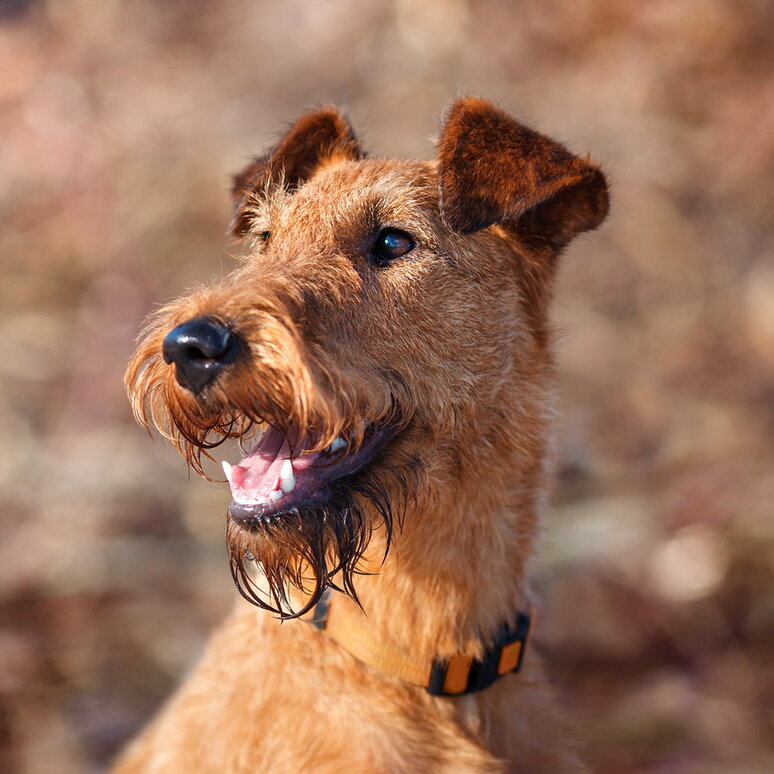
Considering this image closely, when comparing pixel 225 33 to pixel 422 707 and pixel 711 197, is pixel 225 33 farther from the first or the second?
pixel 422 707

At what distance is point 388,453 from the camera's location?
2424 millimetres

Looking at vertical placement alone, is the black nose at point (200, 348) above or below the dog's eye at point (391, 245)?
below

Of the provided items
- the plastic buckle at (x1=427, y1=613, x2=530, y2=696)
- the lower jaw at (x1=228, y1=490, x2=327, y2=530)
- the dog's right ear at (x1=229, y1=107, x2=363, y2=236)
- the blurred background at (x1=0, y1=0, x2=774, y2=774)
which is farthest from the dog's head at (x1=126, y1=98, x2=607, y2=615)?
the blurred background at (x1=0, y1=0, x2=774, y2=774)

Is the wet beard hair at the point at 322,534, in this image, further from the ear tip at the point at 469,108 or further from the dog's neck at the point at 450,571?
the ear tip at the point at 469,108

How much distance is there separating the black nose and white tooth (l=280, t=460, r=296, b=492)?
0.34 meters

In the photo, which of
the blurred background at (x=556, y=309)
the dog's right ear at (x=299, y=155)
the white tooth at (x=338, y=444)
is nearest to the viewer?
the white tooth at (x=338, y=444)

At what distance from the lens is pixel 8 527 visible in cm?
582

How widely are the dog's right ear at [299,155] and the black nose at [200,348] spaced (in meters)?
1.23

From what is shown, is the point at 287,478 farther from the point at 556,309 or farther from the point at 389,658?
the point at 556,309

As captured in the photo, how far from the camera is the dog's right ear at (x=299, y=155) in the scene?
318cm

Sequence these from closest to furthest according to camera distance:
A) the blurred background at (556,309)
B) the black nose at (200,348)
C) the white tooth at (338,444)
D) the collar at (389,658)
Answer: the black nose at (200,348) → the white tooth at (338,444) → the collar at (389,658) → the blurred background at (556,309)

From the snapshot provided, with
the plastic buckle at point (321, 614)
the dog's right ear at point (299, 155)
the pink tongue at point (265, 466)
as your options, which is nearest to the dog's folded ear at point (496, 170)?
the dog's right ear at point (299, 155)

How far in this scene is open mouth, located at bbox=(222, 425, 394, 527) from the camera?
2.24m

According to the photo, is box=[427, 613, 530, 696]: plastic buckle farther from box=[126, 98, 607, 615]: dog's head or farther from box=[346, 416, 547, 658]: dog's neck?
box=[126, 98, 607, 615]: dog's head
